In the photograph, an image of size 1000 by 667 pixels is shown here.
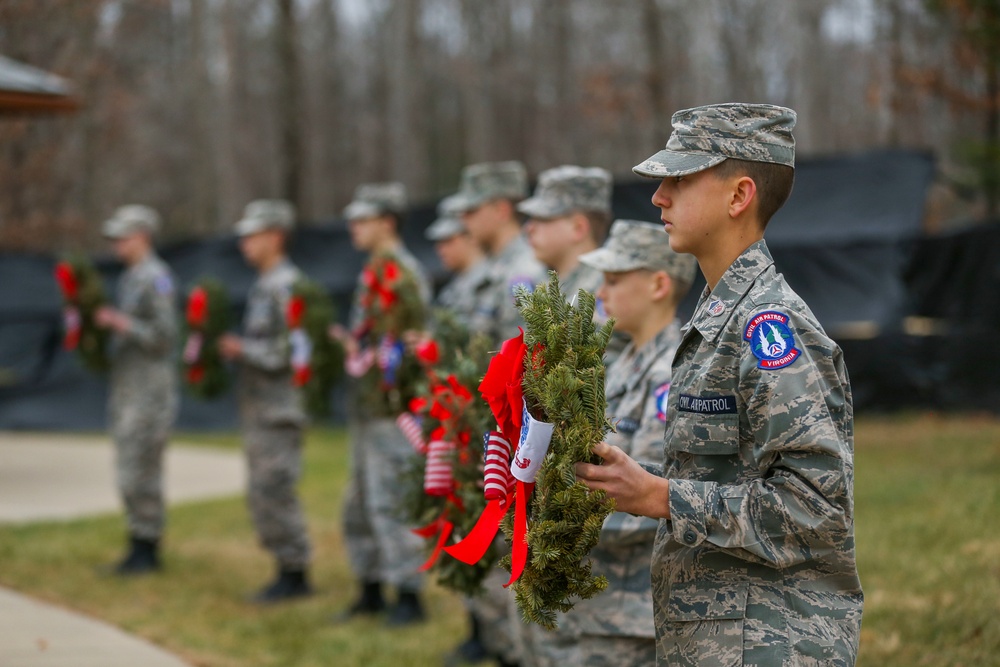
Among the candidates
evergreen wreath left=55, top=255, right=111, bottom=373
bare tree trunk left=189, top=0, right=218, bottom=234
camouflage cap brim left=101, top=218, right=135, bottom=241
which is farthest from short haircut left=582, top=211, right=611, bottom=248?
bare tree trunk left=189, top=0, right=218, bottom=234

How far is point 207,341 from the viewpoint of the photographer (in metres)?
8.09

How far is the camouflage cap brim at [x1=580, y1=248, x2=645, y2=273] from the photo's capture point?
3838mm

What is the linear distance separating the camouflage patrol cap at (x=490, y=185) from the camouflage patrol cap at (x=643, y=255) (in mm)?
1942

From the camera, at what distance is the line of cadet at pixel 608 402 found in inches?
97.0

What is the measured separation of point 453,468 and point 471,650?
1.96 m

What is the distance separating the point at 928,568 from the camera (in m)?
5.95

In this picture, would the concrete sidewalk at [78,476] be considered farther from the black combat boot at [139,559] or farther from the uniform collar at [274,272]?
the uniform collar at [274,272]

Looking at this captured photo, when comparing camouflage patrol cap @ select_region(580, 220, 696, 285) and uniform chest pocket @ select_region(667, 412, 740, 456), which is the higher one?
camouflage patrol cap @ select_region(580, 220, 696, 285)

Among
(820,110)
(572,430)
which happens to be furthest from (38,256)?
(820,110)

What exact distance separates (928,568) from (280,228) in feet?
14.5

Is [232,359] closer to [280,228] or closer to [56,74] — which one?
[280,228]

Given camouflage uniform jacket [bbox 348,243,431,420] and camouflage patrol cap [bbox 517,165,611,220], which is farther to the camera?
camouflage uniform jacket [bbox 348,243,431,420]

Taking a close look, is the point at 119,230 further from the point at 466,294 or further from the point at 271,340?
the point at 466,294

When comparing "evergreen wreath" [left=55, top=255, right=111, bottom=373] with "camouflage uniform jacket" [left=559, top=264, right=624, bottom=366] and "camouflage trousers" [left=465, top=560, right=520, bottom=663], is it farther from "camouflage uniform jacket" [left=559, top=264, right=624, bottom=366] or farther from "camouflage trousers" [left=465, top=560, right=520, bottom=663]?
"camouflage uniform jacket" [left=559, top=264, right=624, bottom=366]
